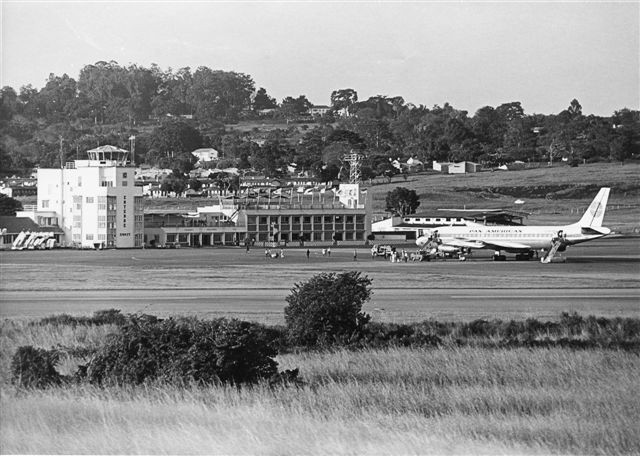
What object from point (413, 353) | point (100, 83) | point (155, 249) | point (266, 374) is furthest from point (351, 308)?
point (155, 249)

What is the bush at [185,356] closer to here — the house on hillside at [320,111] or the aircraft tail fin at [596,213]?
the aircraft tail fin at [596,213]

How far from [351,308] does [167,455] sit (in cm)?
896

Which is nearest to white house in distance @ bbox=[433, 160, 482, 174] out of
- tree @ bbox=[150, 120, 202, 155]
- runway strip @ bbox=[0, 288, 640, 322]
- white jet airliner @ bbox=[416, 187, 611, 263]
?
tree @ bbox=[150, 120, 202, 155]

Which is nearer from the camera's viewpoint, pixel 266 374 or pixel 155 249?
pixel 266 374

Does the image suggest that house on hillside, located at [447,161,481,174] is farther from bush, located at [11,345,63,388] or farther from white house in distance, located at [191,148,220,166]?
bush, located at [11,345,63,388]

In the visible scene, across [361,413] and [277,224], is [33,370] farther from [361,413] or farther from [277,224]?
[277,224]

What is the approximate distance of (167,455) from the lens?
43.4 feet

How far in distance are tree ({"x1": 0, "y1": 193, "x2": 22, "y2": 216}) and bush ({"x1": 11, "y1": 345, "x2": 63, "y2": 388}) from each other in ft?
177

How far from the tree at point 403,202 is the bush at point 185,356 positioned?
54.4 m

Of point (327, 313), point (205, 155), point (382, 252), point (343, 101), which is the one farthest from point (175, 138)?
point (327, 313)

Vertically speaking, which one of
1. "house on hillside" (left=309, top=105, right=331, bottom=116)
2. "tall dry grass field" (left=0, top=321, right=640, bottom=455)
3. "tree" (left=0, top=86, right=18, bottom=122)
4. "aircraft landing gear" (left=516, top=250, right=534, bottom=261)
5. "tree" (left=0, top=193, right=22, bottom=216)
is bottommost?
"tall dry grass field" (left=0, top=321, right=640, bottom=455)

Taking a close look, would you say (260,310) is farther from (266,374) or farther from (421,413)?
(421,413)

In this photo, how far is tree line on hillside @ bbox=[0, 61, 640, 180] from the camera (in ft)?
165

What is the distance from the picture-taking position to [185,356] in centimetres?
1648
